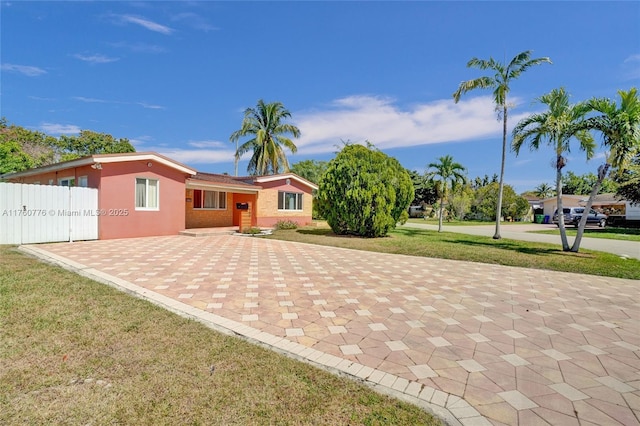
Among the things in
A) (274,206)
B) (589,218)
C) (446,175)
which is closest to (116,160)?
(274,206)

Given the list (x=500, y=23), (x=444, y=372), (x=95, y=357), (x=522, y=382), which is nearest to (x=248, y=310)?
(x=95, y=357)

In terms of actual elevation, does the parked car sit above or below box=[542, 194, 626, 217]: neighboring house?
below

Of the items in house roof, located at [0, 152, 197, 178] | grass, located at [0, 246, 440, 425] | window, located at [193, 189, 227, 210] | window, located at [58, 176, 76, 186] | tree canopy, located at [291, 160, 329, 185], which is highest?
tree canopy, located at [291, 160, 329, 185]

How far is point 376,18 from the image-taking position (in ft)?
36.1

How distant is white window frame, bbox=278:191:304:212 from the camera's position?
2184cm

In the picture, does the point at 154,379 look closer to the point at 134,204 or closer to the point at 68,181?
the point at 134,204

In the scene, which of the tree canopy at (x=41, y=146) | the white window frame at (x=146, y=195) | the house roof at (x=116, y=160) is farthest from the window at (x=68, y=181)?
the tree canopy at (x=41, y=146)

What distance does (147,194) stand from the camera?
1376cm

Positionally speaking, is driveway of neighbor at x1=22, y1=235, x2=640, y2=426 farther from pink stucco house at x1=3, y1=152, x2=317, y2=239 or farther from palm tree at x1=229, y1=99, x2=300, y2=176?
palm tree at x1=229, y1=99, x2=300, y2=176

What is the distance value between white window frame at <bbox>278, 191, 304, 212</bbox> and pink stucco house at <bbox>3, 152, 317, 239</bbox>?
1840 millimetres

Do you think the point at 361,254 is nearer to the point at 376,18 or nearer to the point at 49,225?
the point at 376,18

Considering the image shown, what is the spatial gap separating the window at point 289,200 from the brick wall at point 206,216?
3583 mm

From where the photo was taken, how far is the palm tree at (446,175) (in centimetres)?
2155

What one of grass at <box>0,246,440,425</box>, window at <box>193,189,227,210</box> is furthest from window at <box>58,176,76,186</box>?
grass at <box>0,246,440,425</box>
